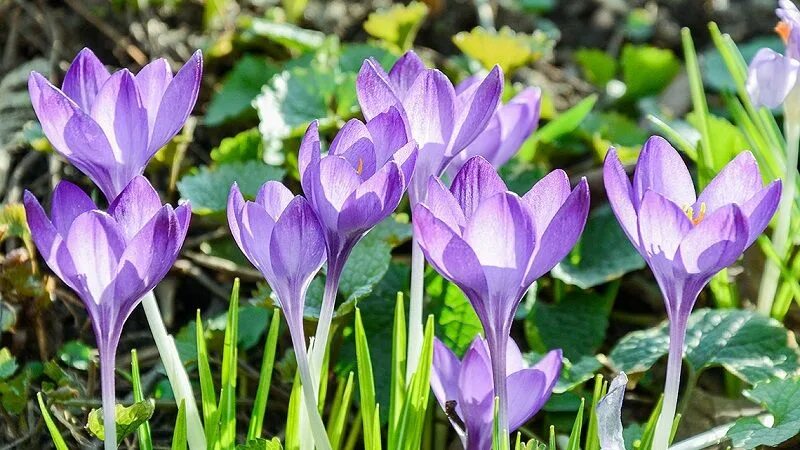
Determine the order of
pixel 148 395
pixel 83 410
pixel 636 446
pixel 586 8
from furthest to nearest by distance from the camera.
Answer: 1. pixel 586 8
2. pixel 148 395
3. pixel 83 410
4. pixel 636 446

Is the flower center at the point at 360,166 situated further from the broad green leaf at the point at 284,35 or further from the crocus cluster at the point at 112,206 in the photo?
the broad green leaf at the point at 284,35

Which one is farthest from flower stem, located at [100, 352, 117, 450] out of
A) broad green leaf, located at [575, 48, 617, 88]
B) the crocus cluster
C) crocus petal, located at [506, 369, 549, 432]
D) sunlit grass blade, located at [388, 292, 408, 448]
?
broad green leaf, located at [575, 48, 617, 88]

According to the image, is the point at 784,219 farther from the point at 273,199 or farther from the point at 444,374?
the point at 273,199

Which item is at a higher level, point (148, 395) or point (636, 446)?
point (636, 446)

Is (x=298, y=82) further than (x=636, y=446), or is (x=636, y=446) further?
(x=298, y=82)

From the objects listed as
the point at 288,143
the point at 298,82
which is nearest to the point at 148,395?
the point at 288,143

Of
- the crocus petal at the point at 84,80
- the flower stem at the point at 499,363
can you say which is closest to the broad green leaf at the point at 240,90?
the crocus petal at the point at 84,80

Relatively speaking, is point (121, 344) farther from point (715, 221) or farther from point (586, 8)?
point (586, 8)
